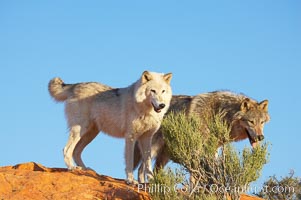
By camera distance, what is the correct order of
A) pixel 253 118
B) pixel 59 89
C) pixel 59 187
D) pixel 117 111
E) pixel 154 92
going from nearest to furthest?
pixel 59 187
pixel 154 92
pixel 117 111
pixel 253 118
pixel 59 89

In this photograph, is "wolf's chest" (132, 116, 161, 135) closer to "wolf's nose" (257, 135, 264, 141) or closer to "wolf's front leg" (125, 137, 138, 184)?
"wolf's front leg" (125, 137, 138, 184)

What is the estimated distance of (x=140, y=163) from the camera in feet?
40.3

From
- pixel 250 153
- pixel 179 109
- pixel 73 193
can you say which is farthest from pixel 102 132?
pixel 250 153

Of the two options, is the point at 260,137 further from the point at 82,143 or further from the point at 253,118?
the point at 82,143

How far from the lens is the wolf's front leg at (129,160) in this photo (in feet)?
35.5

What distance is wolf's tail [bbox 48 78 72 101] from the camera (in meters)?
12.7

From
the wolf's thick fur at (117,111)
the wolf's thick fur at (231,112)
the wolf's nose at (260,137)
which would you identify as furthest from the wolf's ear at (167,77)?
the wolf's nose at (260,137)

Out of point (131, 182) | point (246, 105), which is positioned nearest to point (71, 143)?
point (131, 182)

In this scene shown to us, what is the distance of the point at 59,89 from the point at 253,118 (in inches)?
183

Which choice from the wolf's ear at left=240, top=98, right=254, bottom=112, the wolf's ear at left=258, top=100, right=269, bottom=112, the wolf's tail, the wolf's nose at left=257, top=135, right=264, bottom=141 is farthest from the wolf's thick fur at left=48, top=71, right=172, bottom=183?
the wolf's ear at left=258, top=100, right=269, bottom=112

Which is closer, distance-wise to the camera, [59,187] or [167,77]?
[59,187]

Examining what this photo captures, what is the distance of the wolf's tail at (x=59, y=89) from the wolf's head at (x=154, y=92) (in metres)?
2.21

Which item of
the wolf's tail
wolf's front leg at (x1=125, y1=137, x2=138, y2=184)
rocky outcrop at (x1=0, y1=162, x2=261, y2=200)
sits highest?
the wolf's tail

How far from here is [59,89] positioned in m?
12.8
